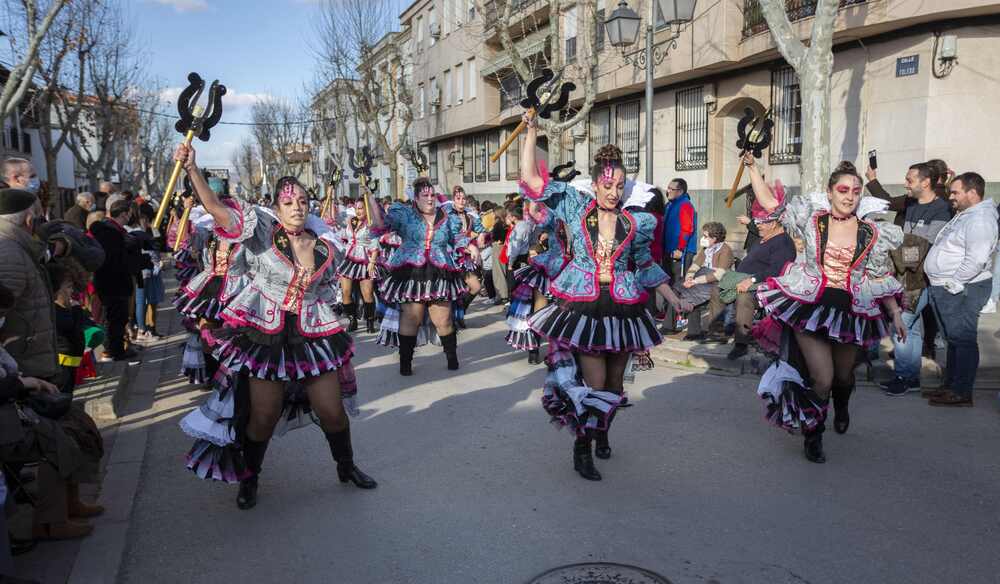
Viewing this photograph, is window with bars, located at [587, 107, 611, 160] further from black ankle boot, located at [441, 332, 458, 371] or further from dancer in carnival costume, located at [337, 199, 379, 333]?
black ankle boot, located at [441, 332, 458, 371]

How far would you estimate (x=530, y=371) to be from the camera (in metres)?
8.00

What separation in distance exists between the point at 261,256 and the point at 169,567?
1.70m

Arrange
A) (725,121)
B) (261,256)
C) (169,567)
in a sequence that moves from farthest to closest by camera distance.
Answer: (725,121) → (261,256) → (169,567)

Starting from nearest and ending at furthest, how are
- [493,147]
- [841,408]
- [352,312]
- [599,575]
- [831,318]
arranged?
[599,575] < [831,318] < [841,408] < [352,312] < [493,147]

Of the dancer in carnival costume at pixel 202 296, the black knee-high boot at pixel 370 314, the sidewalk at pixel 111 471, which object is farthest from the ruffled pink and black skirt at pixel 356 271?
the dancer in carnival costume at pixel 202 296

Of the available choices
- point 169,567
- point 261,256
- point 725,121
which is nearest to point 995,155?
point 725,121

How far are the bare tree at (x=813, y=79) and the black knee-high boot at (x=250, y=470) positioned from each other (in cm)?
783

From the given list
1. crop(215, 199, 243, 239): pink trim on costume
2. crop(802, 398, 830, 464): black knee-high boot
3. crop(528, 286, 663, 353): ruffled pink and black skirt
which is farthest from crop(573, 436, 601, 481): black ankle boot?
crop(215, 199, 243, 239): pink trim on costume

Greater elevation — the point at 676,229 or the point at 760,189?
the point at 760,189

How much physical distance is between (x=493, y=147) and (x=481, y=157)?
1273 mm

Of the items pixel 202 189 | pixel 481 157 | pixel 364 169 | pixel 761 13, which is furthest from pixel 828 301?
pixel 481 157

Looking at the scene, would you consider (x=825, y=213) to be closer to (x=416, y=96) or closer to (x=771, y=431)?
(x=771, y=431)

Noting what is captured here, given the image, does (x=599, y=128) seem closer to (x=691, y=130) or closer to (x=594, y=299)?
(x=691, y=130)

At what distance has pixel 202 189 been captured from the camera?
158 inches
